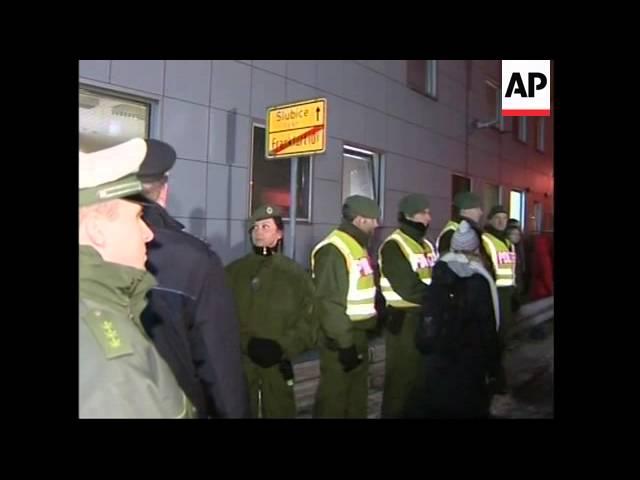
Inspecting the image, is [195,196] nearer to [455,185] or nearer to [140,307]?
[140,307]

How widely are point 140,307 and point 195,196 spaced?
2.23 feet

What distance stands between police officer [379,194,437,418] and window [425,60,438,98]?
0.42 meters

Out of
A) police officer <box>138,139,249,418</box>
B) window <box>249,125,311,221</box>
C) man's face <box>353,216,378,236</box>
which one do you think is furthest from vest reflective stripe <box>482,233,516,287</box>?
police officer <box>138,139,249,418</box>

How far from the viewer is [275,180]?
2.20 m

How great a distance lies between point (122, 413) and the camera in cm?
146

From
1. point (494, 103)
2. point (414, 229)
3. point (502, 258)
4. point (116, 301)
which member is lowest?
point (116, 301)

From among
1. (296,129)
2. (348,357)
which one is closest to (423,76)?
(296,129)

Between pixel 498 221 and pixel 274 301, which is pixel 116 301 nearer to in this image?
pixel 274 301

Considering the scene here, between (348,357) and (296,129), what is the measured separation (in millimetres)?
922

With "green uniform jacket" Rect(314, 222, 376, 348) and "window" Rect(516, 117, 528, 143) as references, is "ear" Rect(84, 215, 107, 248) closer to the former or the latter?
"green uniform jacket" Rect(314, 222, 376, 348)

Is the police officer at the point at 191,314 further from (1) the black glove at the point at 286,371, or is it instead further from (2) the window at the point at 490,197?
(2) the window at the point at 490,197

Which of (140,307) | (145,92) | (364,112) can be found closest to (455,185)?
(364,112)

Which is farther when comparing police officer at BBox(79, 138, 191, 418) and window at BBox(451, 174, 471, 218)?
window at BBox(451, 174, 471, 218)

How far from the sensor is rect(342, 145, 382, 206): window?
2248 millimetres
